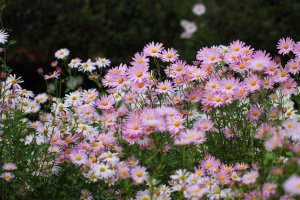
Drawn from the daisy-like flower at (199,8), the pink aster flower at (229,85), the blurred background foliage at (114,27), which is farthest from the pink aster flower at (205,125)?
the daisy-like flower at (199,8)

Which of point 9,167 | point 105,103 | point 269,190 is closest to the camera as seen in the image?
point 269,190

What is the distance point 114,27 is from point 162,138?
461 cm

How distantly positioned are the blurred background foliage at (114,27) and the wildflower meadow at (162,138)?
3896 millimetres

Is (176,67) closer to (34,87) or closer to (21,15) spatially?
(34,87)

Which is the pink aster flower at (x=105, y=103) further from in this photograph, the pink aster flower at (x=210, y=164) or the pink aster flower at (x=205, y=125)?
the pink aster flower at (x=210, y=164)

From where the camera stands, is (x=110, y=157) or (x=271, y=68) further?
(x=271, y=68)

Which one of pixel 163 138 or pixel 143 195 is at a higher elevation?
pixel 163 138

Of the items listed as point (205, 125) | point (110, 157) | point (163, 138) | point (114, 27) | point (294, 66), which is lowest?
point (110, 157)

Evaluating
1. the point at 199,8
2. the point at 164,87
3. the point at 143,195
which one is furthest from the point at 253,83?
the point at 199,8

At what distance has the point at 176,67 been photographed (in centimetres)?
282

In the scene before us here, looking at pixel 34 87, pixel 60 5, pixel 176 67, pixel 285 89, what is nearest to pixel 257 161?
pixel 285 89

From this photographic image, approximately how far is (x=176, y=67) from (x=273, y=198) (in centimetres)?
92

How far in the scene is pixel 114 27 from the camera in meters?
7.04

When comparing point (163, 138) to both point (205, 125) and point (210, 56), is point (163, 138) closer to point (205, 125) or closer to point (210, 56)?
point (205, 125)
